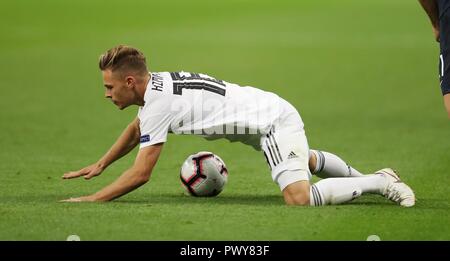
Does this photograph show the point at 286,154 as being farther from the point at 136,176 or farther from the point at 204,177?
the point at 136,176

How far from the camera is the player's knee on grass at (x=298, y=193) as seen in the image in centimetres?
927

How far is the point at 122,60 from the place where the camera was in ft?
30.8

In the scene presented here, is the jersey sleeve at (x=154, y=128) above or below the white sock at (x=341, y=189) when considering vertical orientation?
above

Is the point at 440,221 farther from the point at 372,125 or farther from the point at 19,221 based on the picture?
the point at 372,125

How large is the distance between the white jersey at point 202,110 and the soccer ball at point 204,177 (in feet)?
1.47

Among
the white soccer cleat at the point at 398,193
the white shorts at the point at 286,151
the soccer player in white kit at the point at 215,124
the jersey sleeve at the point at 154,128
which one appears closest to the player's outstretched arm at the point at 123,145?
the soccer player in white kit at the point at 215,124

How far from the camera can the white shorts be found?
370 inches

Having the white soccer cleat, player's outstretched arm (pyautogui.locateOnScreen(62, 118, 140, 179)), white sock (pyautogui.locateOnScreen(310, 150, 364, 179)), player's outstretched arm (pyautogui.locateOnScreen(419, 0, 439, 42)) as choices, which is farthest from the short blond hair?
player's outstretched arm (pyautogui.locateOnScreen(419, 0, 439, 42))

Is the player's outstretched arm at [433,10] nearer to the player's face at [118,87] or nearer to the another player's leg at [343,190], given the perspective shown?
the another player's leg at [343,190]

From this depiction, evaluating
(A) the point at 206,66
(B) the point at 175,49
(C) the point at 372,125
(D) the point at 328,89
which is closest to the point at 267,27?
(B) the point at 175,49

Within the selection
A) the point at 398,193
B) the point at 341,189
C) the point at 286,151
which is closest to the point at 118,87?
the point at 286,151

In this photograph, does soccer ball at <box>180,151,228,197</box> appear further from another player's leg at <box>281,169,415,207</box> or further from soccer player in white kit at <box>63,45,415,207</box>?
another player's leg at <box>281,169,415,207</box>

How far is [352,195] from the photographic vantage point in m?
9.36

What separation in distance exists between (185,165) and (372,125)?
7334 millimetres
